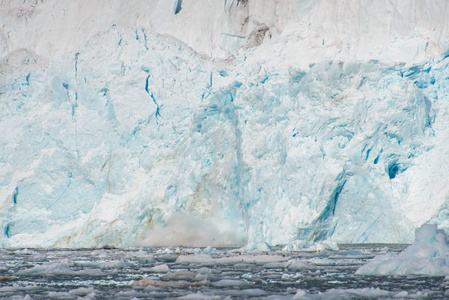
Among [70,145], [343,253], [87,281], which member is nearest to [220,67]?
[70,145]

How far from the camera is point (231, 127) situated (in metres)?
22.6

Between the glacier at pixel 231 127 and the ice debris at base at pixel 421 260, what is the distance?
706 centimetres

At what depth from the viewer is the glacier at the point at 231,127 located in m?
20.2

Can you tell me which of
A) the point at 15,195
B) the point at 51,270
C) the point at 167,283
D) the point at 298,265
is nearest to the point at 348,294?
the point at 167,283

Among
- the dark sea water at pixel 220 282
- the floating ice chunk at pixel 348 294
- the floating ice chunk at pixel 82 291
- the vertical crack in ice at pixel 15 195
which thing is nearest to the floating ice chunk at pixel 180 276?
the dark sea water at pixel 220 282

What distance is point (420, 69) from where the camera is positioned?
20859mm

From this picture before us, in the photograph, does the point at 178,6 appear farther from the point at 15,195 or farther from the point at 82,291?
the point at 82,291

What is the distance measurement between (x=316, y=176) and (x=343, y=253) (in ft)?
20.4

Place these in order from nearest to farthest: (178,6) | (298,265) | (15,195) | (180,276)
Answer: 1. (180,276)
2. (298,265)
3. (15,195)
4. (178,6)

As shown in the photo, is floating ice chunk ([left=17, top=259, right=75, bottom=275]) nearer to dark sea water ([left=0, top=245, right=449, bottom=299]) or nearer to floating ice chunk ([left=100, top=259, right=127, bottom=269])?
dark sea water ([left=0, top=245, right=449, bottom=299])

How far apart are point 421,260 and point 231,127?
13569mm

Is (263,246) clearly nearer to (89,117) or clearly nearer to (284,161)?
(284,161)

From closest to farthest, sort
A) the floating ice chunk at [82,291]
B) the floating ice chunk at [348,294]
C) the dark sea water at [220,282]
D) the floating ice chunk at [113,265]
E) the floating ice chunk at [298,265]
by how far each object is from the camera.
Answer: the floating ice chunk at [348,294] < the dark sea water at [220,282] < the floating ice chunk at [82,291] < the floating ice chunk at [298,265] < the floating ice chunk at [113,265]

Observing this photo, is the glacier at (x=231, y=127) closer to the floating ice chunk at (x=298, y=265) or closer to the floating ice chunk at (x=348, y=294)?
the floating ice chunk at (x=298, y=265)
